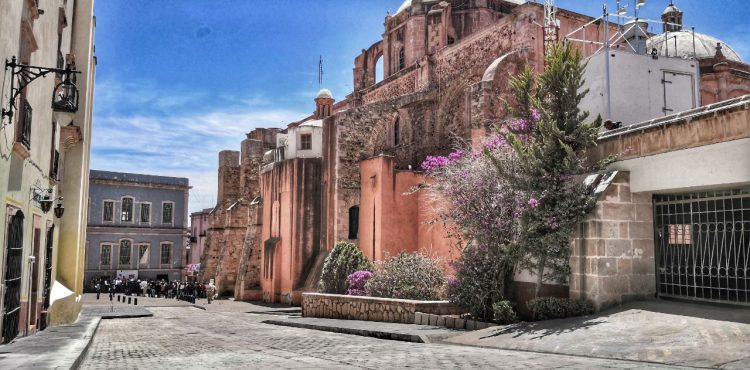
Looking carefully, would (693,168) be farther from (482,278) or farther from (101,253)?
(101,253)

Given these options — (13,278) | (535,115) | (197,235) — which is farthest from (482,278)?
(197,235)

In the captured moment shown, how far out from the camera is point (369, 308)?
14977 millimetres

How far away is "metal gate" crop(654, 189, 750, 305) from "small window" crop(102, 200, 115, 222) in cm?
4001

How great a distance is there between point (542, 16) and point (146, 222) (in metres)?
32.8

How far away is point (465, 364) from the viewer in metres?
7.42

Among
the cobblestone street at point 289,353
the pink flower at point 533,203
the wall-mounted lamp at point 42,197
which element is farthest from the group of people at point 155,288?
the pink flower at point 533,203

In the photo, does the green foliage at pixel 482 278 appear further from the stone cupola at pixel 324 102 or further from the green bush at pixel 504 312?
the stone cupola at pixel 324 102

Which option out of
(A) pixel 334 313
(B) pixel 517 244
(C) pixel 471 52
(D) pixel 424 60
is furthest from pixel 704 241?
(D) pixel 424 60

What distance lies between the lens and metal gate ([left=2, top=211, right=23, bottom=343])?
8.41 m

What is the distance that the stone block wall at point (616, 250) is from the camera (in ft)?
33.0

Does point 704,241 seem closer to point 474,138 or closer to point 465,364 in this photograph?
point 465,364

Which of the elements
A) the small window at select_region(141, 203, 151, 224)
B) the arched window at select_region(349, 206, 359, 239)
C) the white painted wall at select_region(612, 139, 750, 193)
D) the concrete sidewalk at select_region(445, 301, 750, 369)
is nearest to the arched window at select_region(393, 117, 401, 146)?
the arched window at select_region(349, 206, 359, 239)

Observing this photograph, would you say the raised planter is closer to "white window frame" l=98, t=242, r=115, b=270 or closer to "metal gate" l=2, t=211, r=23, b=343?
"metal gate" l=2, t=211, r=23, b=343

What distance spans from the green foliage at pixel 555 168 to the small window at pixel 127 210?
3778 centimetres
